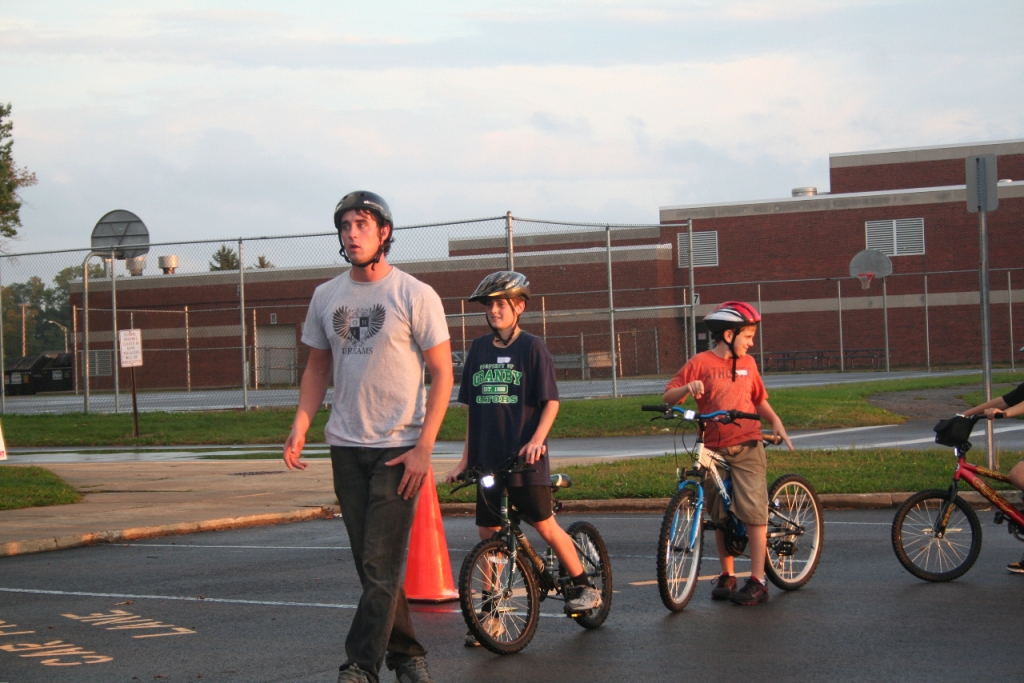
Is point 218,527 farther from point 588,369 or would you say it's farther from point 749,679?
point 588,369

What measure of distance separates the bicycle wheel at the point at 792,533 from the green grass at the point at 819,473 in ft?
12.5

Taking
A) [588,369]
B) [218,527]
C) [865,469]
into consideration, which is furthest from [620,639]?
[588,369]

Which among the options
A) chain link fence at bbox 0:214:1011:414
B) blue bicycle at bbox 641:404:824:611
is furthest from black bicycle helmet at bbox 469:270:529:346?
chain link fence at bbox 0:214:1011:414

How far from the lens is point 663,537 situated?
21.4ft

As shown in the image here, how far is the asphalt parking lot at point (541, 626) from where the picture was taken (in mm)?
5664

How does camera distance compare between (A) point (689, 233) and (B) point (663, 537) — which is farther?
(A) point (689, 233)

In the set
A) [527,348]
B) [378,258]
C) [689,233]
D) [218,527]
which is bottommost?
[218,527]

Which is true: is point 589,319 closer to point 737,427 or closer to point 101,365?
point 101,365

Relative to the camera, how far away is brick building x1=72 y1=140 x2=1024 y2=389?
1795 inches

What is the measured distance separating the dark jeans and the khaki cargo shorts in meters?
2.70

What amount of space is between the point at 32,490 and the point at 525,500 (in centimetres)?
916

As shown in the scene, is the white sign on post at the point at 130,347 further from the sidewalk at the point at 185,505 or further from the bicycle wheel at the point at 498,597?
the bicycle wheel at the point at 498,597

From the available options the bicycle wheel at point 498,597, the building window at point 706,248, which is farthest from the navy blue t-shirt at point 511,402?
the building window at point 706,248

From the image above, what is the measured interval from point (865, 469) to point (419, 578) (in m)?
6.80
